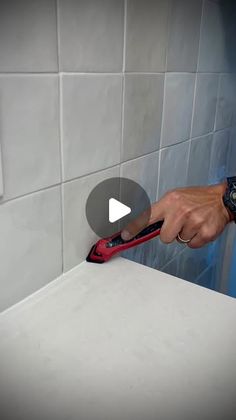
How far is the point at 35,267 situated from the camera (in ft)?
1.75

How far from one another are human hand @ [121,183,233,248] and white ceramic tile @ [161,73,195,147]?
192mm

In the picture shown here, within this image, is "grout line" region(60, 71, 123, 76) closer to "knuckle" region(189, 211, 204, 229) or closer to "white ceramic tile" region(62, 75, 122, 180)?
"white ceramic tile" region(62, 75, 122, 180)

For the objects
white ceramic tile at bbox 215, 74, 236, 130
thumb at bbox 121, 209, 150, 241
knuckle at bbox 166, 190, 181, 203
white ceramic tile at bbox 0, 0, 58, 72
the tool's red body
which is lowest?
the tool's red body

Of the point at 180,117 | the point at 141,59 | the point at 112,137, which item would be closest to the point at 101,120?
the point at 112,137

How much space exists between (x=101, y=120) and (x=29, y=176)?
0.17 m

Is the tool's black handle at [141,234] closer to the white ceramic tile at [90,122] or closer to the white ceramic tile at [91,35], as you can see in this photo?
the white ceramic tile at [90,122]

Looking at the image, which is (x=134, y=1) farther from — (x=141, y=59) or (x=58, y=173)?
(x=58, y=173)

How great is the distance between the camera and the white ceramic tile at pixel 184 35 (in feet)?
2.37

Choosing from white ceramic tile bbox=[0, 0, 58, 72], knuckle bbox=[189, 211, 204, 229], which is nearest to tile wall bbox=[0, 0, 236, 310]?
white ceramic tile bbox=[0, 0, 58, 72]

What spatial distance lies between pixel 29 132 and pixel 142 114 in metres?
0.28

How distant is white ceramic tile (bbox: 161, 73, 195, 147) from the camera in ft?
2.52

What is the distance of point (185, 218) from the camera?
0.62 metres

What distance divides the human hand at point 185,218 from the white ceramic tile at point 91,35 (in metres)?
0.23

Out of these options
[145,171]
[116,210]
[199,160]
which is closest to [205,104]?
[199,160]
